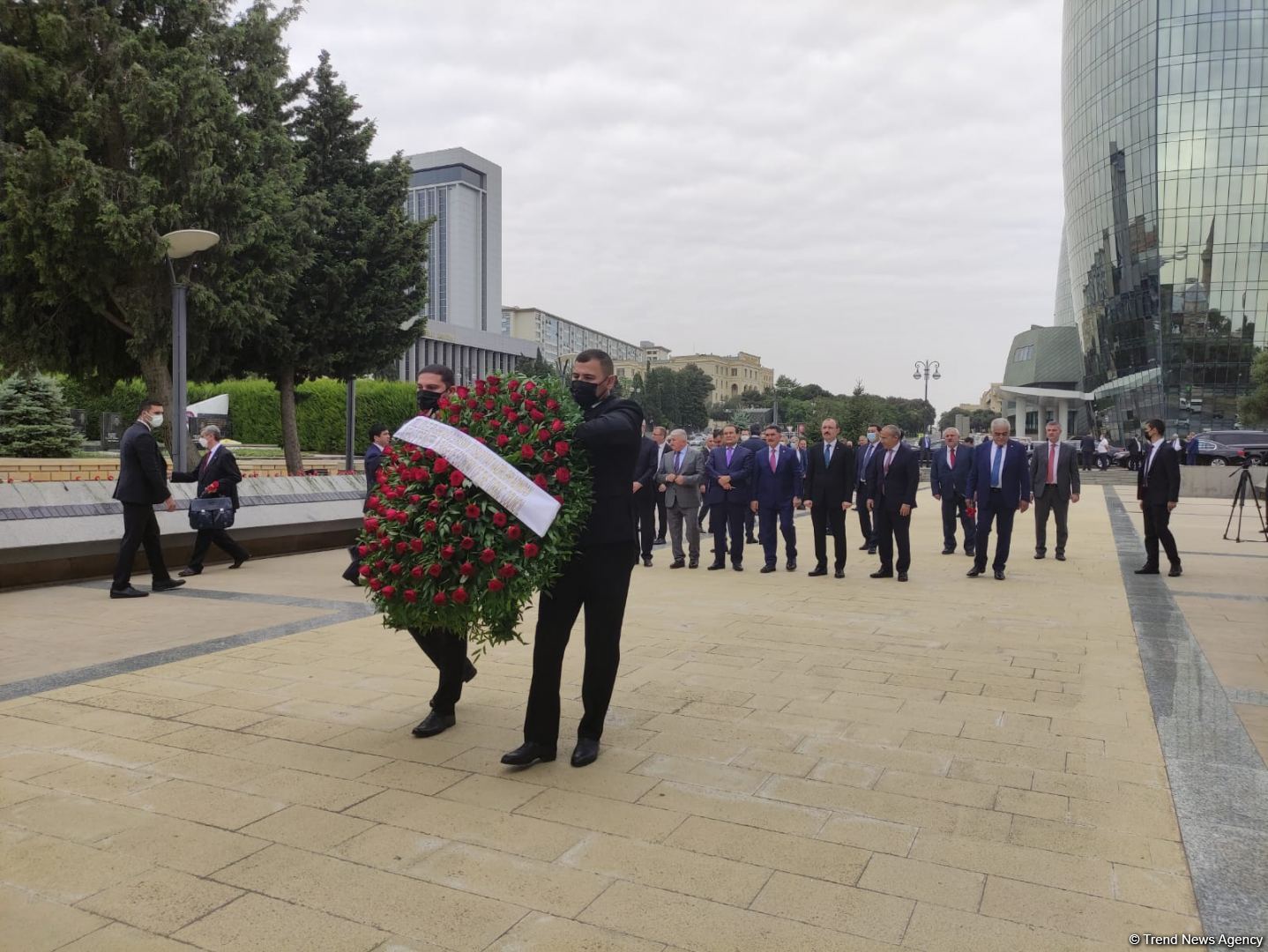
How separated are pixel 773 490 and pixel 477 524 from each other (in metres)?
8.38

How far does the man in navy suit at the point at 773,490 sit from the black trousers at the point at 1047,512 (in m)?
3.69

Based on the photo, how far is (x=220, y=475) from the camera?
1094 cm

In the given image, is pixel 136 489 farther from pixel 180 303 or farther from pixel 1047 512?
pixel 1047 512

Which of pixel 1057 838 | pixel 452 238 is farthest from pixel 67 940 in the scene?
pixel 452 238

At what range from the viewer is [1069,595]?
980 cm

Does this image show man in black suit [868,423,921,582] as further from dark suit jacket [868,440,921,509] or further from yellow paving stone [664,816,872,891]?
yellow paving stone [664,816,872,891]

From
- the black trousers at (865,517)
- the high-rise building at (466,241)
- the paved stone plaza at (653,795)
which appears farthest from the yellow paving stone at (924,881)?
the high-rise building at (466,241)

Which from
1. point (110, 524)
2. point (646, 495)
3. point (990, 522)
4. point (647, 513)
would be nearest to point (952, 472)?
point (990, 522)

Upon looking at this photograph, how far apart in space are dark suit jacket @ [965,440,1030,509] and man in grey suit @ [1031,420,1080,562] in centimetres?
180

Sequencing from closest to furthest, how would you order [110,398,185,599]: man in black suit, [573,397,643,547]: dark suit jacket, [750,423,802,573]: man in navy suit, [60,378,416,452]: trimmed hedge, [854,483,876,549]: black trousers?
[573,397,643,547]: dark suit jacket, [110,398,185,599]: man in black suit, [750,423,802,573]: man in navy suit, [854,483,876,549]: black trousers, [60,378,416,452]: trimmed hedge

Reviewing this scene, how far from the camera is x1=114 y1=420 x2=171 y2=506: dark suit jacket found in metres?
9.09

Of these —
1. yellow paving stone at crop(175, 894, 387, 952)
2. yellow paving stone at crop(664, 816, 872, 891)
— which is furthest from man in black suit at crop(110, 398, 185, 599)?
yellow paving stone at crop(664, 816, 872, 891)

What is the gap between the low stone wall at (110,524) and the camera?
31.9 ft

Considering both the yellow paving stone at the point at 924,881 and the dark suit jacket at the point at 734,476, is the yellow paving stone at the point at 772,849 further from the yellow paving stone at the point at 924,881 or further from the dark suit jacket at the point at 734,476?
the dark suit jacket at the point at 734,476
